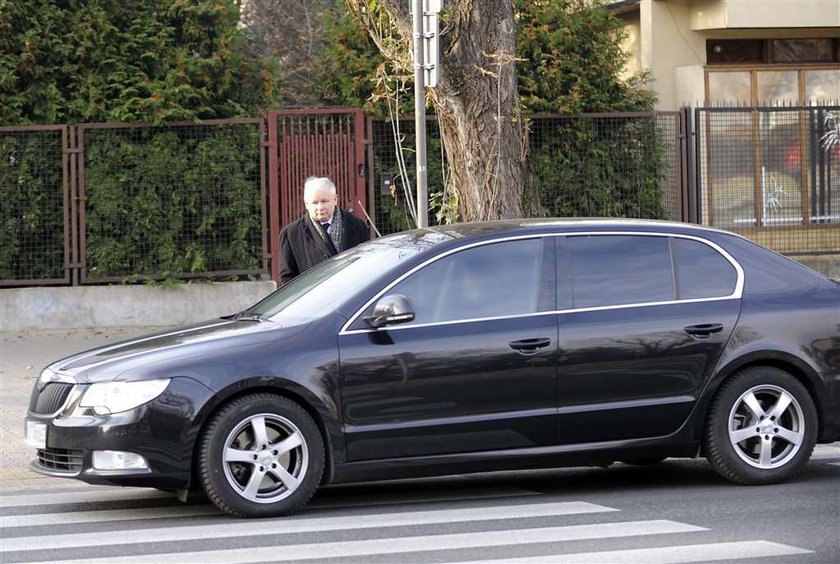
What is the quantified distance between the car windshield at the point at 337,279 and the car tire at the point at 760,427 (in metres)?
1.88

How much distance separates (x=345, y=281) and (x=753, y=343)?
2357 mm

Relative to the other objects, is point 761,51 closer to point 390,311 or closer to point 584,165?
point 584,165

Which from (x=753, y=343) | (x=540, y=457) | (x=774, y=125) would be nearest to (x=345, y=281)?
(x=540, y=457)

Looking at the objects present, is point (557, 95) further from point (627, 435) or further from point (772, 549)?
point (772, 549)

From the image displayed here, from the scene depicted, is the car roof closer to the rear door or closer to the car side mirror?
the rear door

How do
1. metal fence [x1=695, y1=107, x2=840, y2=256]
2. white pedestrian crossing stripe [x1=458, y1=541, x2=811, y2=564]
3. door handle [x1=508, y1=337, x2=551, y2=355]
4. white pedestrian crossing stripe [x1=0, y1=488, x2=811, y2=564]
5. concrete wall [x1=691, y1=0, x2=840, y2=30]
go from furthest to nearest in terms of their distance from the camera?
concrete wall [x1=691, y1=0, x2=840, y2=30] → metal fence [x1=695, y1=107, x2=840, y2=256] → door handle [x1=508, y1=337, x2=551, y2=355] → white pedestrian crossing stripe [x1=0, y1=488, x2=811, y2=564] → white pedestrian crossing stripe [x1=458, y1=541, x2=811, y2=564]

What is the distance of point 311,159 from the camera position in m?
18.2

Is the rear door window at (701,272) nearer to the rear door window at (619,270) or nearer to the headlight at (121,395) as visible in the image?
the rear door window at (619,270)

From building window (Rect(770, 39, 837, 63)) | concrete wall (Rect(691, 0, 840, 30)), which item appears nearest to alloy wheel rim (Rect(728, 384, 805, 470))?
concrete wall (Rect(691, 0, 840, 30))

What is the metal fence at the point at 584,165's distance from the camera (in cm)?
1839

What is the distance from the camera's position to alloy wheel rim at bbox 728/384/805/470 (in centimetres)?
854

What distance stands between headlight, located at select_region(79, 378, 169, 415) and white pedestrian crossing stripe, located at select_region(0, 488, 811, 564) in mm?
644

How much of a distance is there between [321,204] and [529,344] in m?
2.74

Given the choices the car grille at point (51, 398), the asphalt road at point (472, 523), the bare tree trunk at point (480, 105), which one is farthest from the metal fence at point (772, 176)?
the car grille at point (51, 398)
